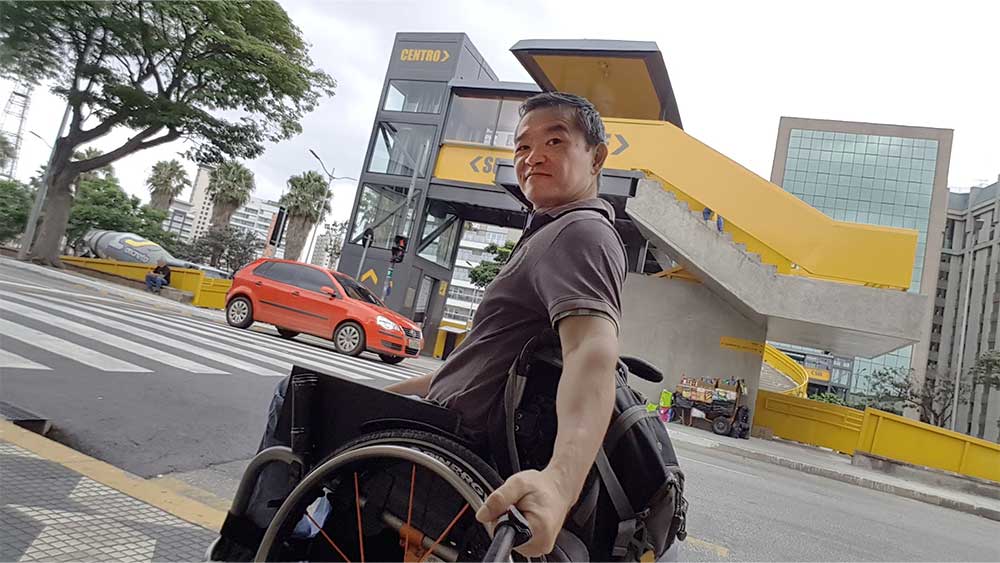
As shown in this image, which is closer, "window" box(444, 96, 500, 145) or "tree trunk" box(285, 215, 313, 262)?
"window" box(444, 96, 500, 145)

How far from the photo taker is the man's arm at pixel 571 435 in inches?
38.2

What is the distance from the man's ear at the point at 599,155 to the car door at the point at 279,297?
10651mm

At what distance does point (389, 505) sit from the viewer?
131 cm

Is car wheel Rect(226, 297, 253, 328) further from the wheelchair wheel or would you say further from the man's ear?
the man's ear

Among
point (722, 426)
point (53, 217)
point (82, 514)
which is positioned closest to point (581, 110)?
point (82, 514)

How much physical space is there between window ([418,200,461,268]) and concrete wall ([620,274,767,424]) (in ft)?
29.9

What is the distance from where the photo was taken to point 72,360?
493 cm

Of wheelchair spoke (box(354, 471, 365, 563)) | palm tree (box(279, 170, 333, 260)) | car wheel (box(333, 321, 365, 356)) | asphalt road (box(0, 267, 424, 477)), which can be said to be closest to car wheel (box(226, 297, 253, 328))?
car wheel (box(333, 321, 365, 356))

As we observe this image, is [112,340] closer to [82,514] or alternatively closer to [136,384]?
Answer: [136,384]

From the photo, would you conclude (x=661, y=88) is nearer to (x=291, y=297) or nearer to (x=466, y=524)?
(x=291, y=297)

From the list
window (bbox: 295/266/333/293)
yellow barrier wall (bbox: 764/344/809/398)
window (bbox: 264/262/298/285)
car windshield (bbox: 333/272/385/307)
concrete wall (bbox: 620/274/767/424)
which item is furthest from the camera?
yellow barrier wall (bbox: 764/344/809/398)

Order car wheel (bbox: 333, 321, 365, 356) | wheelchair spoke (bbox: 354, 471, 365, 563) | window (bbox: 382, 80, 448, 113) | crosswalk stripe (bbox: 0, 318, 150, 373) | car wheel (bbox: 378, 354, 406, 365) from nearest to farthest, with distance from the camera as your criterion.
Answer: wheelchair spoke (bbox: 354, 471, 365, 563)
crosswalk stripe (bbox: 0, 318, 150, 373)
car wheel (bbox: 333, 321, 365, 356)
car wheel (bbox: 378, 354, 406, 365)
window (bbox: 382, 80, 448, 113)

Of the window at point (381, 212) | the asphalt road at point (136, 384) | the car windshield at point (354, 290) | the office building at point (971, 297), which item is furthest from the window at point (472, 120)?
the office building at point (971, 297)

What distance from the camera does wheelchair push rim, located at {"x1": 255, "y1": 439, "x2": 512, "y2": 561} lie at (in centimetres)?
115
